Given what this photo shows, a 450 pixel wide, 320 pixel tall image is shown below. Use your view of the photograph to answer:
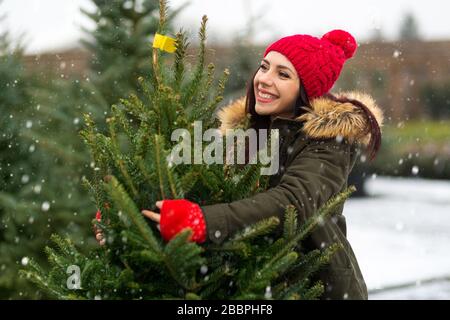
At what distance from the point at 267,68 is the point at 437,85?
17.3 metres

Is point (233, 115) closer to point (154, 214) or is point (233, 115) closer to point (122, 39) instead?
point (154, 214)

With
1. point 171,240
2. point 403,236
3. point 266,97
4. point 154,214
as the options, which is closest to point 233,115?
point 266,97

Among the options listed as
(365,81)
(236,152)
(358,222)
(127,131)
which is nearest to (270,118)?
(236,152)

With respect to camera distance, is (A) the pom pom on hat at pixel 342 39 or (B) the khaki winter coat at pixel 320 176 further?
(A) the pom pom on hat at pixel 342 39

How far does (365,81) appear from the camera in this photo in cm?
1662

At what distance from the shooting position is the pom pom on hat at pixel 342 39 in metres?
2.53

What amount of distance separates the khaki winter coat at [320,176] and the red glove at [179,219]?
8 cm

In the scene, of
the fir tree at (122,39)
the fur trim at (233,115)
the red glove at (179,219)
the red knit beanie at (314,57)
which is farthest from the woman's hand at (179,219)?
the fir tree at (122,39)

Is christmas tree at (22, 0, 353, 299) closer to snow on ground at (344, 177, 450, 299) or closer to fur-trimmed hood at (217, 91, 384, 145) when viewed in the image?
fur-trimmed hood at (217, 91, 384, 145)

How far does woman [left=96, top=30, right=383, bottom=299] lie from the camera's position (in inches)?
66.3

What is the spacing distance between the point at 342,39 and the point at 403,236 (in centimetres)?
720

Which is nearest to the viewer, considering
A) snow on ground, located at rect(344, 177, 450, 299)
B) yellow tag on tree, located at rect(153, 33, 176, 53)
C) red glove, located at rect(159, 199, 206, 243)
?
red glove, located at rect(159, 199, 206, 243)

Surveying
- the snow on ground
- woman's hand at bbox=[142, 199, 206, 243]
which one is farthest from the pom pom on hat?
the snow on ground

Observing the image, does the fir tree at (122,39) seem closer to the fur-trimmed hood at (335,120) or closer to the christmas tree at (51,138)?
the christmas tree at (51,138)
